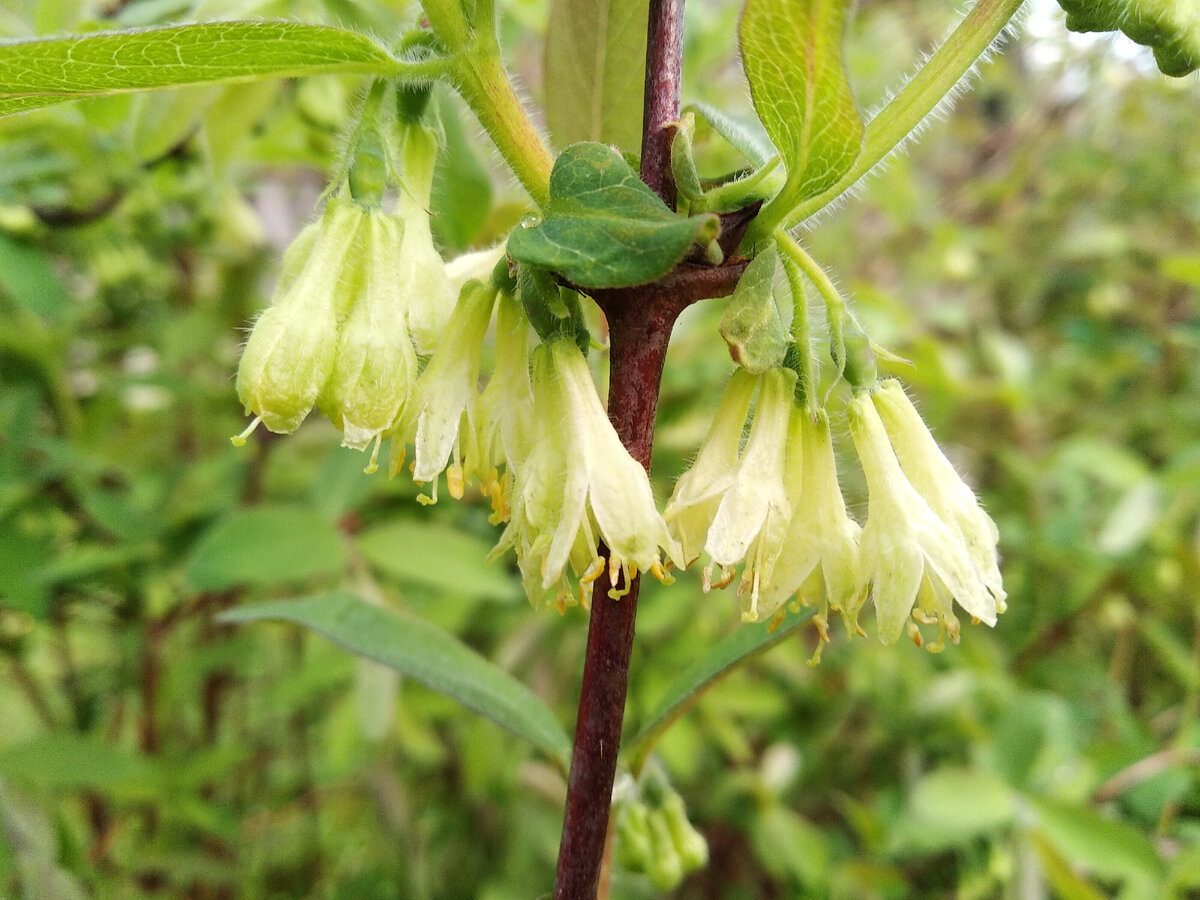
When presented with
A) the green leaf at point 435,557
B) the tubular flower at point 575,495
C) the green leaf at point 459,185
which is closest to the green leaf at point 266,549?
the green leaf at point 435,557

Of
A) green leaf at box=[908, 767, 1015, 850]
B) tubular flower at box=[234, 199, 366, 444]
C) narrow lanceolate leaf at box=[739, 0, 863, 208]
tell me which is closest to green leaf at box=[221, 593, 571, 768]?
tubular flower at box=[234, 199, 366, 444]

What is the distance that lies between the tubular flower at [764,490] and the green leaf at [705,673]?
7cm

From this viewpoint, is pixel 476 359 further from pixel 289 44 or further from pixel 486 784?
pixel 486 784

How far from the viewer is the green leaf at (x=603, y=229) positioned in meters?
0.50

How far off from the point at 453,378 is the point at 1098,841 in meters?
1.23

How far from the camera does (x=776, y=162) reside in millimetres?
615

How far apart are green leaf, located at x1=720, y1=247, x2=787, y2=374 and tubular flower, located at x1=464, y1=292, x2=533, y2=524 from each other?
188 mm

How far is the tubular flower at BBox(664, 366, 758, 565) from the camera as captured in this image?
0.71 m

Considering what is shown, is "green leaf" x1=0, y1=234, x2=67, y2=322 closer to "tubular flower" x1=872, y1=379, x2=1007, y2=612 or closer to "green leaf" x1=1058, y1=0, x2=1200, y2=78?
"tubular flower" x1=872, y1=379, x2=1007, y2=612

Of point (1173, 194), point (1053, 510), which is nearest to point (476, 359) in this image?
point (1053, 510)

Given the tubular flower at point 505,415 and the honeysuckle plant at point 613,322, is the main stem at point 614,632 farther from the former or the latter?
the tubular flower at point 505,415

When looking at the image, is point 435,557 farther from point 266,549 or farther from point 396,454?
point 396,454

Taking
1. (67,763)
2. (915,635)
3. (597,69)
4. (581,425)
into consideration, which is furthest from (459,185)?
(67,763)

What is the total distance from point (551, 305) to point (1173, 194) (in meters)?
3.41
